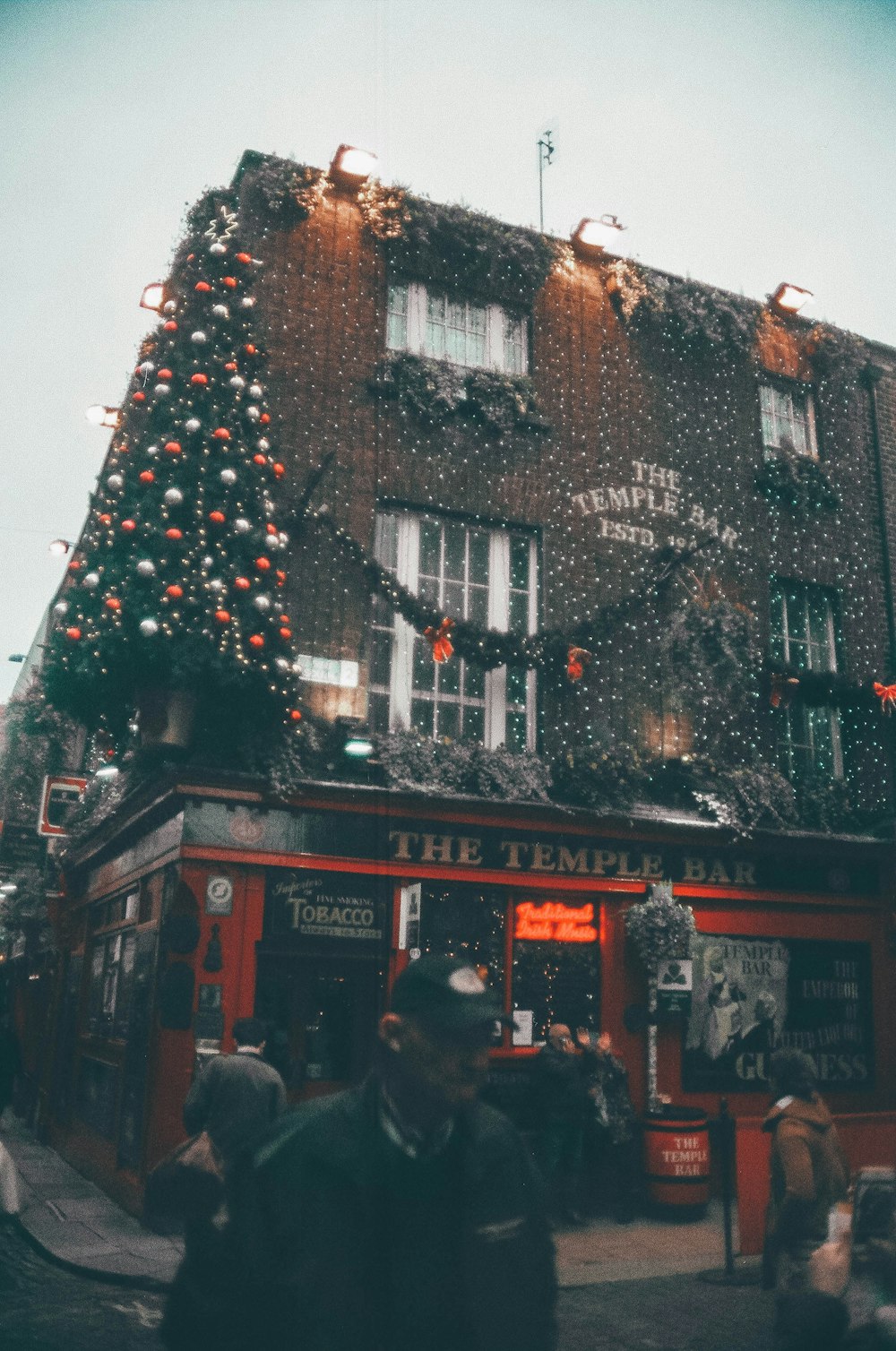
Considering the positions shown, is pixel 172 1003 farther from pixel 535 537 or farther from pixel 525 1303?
pixel 525 1303

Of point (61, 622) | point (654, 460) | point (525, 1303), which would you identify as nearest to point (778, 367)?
point (654, 460)

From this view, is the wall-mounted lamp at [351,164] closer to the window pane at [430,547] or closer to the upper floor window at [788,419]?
the window pane at [430,547]

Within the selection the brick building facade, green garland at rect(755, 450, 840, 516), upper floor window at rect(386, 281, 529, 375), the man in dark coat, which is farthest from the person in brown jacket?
green garland at rect(755, 450, 840, 516)

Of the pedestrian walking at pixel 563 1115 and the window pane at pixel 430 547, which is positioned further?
the window pane at pixel 430 547

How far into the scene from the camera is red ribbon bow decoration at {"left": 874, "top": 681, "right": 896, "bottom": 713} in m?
14.1

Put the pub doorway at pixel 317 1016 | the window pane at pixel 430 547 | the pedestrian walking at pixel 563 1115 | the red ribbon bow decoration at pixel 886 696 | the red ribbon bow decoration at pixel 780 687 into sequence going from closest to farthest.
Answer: the pedestrian walking at pixel 563 1115 < the pub doorway at pixel 317 1016 < the window pane at pixel 430 547 < the red ribbon bow decoration at pixel 780 687 < the red ribbon bow decoration at pixel 886 696

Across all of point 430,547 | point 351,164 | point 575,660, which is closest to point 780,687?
point 575,660

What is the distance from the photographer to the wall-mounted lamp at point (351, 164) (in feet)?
41.8

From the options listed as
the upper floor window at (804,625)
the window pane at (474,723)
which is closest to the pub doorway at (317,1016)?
the window pane at (474,723)

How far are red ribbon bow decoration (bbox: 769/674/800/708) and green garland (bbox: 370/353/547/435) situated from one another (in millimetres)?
4267

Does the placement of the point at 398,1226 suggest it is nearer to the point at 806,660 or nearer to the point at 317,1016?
the point at 317,1016

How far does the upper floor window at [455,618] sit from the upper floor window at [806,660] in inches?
140

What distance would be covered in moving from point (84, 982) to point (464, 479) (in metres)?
9.50

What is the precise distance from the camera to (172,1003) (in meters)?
10.0
